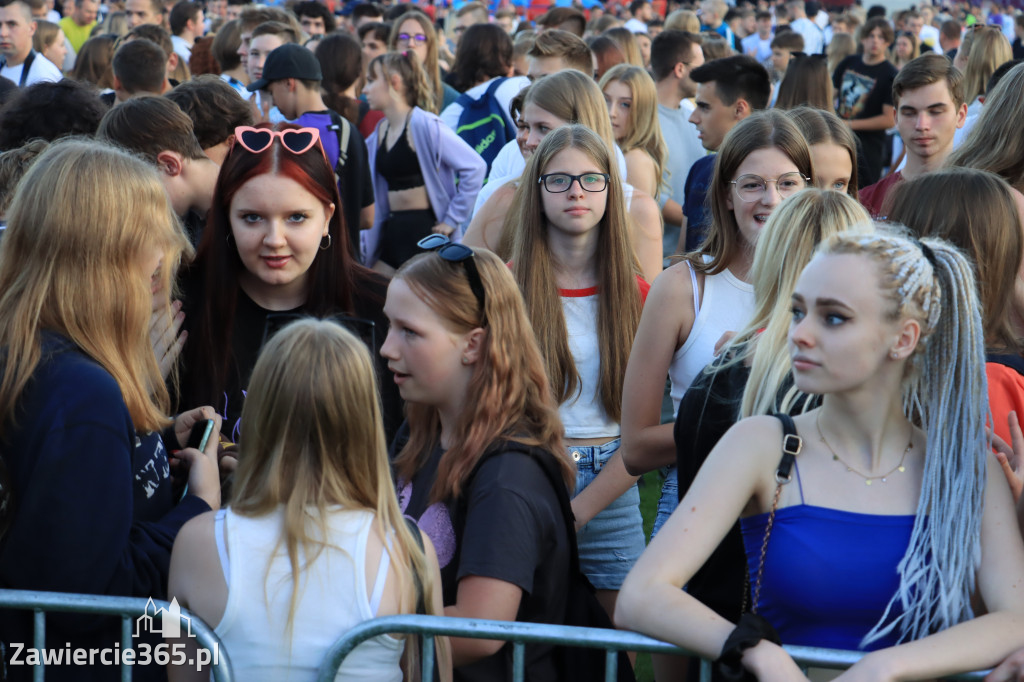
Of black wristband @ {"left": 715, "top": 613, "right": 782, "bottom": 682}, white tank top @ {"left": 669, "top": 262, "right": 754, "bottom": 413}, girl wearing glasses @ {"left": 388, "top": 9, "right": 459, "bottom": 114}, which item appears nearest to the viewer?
black wristband @ {"left": 715, "top": 613, "right": 782, "bottom": 682}

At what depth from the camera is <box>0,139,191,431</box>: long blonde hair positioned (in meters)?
2.22

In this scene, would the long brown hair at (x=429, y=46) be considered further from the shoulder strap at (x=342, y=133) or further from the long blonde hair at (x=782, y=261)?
the long blonde hair at (x=782, y=261)

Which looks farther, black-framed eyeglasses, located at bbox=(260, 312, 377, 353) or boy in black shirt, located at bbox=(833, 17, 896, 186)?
boy in black shirt, located at bbox=(833, 17, 896, 186)

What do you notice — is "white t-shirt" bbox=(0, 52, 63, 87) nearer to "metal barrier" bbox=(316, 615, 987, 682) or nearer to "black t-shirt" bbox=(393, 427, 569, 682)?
"black t-shirt" bbox=(393, 427, 569, 682)

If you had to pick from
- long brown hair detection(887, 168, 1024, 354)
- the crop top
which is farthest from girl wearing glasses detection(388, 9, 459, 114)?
long brown hair detection(887, 168, 1024, 354)

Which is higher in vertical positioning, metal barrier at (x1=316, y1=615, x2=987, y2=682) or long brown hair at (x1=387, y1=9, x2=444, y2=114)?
long brown hair at (x1=387, y1=9, x2=444, y2=114)

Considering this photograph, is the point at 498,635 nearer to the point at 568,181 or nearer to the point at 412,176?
the point at 568,181

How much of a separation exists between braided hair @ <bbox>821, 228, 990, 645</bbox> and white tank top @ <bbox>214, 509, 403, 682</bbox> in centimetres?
103

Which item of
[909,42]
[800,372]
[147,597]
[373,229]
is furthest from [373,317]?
[909,42]

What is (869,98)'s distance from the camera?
10297 millimetres

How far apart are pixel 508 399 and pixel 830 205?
3.24ft

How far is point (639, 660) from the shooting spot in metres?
4.32

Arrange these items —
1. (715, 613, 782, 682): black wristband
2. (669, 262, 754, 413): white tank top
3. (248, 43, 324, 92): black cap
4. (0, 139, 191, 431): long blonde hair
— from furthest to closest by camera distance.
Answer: (248, 43, 324, 92): black cap, (669, 262, 754, 413): white tank top, (0, 139, 191, 431): long blonde hair, (715, 613, 782, 682): black wristband

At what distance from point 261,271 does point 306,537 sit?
1.22 m
